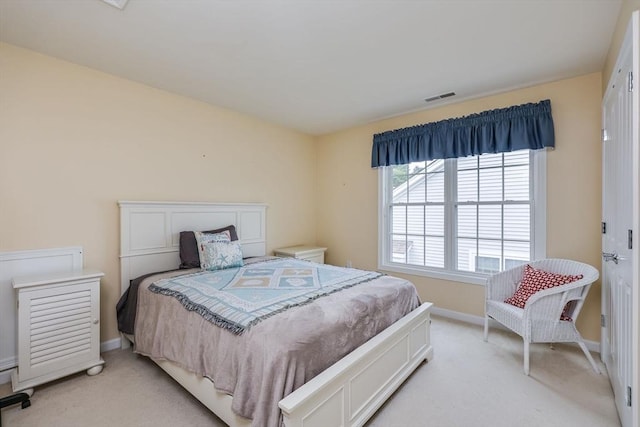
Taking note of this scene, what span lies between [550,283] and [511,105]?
1.80 metres

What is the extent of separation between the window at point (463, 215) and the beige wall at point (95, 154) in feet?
7.12

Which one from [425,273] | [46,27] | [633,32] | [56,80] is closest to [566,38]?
[633,32]

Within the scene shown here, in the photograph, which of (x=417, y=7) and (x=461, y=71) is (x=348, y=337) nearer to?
(x=417, y=7)

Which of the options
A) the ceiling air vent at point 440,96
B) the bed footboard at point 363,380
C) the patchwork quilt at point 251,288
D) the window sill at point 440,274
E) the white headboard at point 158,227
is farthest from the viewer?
the window sill at point 440,274

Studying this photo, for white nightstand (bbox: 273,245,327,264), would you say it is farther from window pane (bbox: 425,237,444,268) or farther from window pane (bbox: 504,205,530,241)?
window pane (bbox: 504,205,530,241)

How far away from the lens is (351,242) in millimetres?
4414

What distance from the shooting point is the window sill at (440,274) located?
3.26 meters

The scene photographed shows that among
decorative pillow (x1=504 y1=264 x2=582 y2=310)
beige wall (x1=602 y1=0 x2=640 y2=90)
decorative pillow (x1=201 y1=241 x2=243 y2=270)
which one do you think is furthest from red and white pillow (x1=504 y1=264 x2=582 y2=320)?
decorative pillow (x1=201 y1=241 x2=243 y2=270)

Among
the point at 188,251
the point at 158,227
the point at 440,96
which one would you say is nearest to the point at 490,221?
the point at 440,96

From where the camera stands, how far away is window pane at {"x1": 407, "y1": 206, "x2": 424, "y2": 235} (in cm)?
377

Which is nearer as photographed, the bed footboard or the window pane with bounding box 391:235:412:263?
the bed footboard

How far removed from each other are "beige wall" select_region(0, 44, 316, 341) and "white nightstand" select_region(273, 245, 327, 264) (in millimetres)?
970

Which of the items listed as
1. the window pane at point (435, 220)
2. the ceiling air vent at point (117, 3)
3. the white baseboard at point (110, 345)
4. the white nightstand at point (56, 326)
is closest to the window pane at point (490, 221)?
the window pane at point (435, 220)

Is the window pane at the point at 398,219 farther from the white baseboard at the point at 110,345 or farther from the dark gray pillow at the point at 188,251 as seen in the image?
the white baseboard at the point at 110,345
